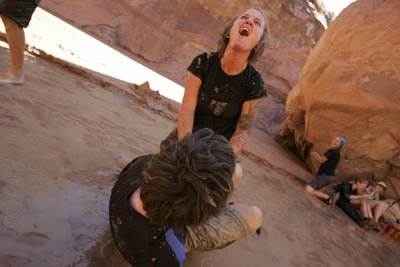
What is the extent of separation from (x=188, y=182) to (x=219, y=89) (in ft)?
3.39

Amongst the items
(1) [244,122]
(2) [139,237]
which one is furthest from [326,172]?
(2) [139,237]

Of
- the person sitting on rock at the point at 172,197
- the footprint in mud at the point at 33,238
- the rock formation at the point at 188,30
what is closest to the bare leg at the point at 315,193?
the person sitting on rock at the point at 172,197

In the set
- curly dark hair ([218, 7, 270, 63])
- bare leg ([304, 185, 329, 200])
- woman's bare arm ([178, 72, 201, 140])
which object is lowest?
bare leg ([304, 185, 329, 200])

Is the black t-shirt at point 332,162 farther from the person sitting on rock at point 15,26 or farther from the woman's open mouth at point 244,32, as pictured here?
the person sitting on rock at point 15,26

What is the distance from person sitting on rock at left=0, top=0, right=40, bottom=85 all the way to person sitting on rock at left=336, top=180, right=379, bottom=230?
444 cm

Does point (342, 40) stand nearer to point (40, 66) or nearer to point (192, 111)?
point (192, 111)

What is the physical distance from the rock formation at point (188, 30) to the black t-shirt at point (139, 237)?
8174mm

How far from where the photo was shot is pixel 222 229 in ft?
Answer: 4.17

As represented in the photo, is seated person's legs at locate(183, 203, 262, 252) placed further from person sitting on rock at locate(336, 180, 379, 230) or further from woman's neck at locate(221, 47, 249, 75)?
person sitting on rock at locate(336, 180, 379, 230)

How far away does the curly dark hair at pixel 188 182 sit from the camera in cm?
79

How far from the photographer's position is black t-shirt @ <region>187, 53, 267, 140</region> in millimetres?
1712

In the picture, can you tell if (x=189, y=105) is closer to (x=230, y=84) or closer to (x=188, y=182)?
(x=230, y=84)

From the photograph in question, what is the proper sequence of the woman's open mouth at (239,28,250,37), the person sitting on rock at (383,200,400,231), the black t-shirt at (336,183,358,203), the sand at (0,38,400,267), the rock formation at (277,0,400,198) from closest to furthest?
the sand at (0,38,400,267), the woman's open mouth at (239,28,250,37), the person sitting on rock at (383,200,400,231), the black t-shirt at (336,183,358,203), the rock formation at (277,0,400,198)

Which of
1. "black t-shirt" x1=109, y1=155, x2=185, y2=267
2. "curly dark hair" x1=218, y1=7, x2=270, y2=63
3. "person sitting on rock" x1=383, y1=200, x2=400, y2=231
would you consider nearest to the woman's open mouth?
"curly dark hair" x1=218, y1=7, x2=270, y2=63
